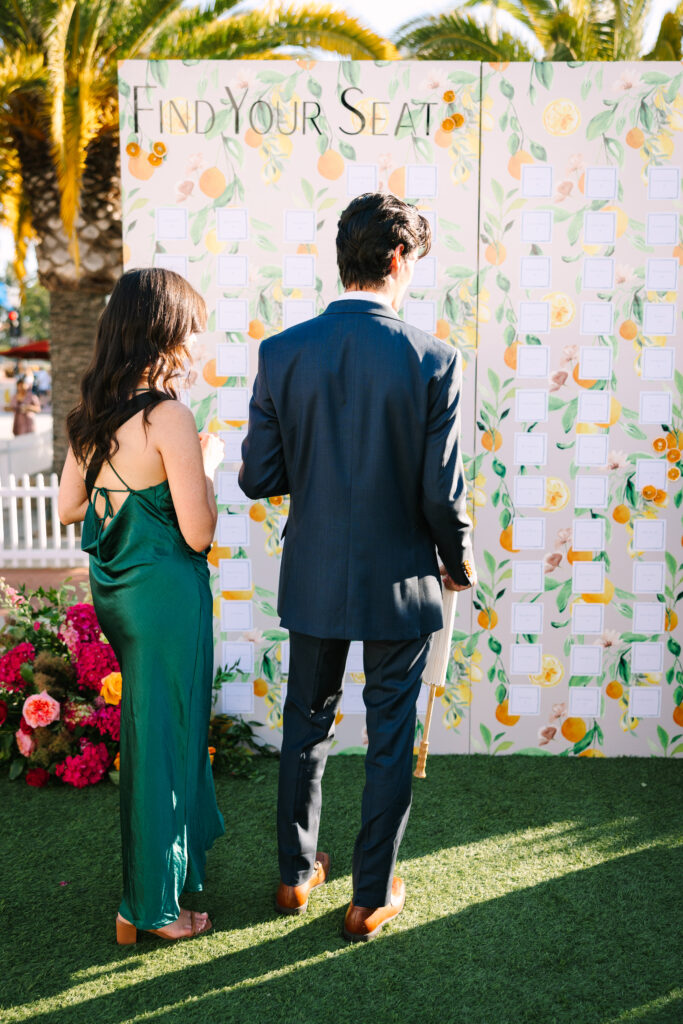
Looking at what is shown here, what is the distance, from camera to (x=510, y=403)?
3.30m

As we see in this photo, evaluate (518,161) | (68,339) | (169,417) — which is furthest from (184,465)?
(68,339)

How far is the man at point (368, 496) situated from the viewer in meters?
2.04

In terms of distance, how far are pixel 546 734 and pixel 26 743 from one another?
202cm

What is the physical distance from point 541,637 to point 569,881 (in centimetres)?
106

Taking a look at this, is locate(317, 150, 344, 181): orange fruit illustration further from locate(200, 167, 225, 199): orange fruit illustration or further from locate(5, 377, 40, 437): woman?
locate(5, 377, 40, 437): woman

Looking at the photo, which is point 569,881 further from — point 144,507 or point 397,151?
point 397,151

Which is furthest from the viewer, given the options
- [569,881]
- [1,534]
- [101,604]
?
[1,534]

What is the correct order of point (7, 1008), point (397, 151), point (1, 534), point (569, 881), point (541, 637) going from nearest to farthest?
point (7, 1008), point (569, 881), point (397, 151), point (541, 637), point (1, 534)

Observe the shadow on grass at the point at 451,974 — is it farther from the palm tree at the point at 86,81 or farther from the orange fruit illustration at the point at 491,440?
the palm tree at the point at 86,81

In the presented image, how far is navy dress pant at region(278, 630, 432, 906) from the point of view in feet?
7.16

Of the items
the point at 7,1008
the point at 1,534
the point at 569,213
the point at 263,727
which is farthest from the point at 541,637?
the point at 1,534

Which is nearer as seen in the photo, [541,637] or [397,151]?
[397,151]

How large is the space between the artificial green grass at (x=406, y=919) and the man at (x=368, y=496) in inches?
8.1

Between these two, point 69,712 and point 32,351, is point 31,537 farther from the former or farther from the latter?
point 32,351
